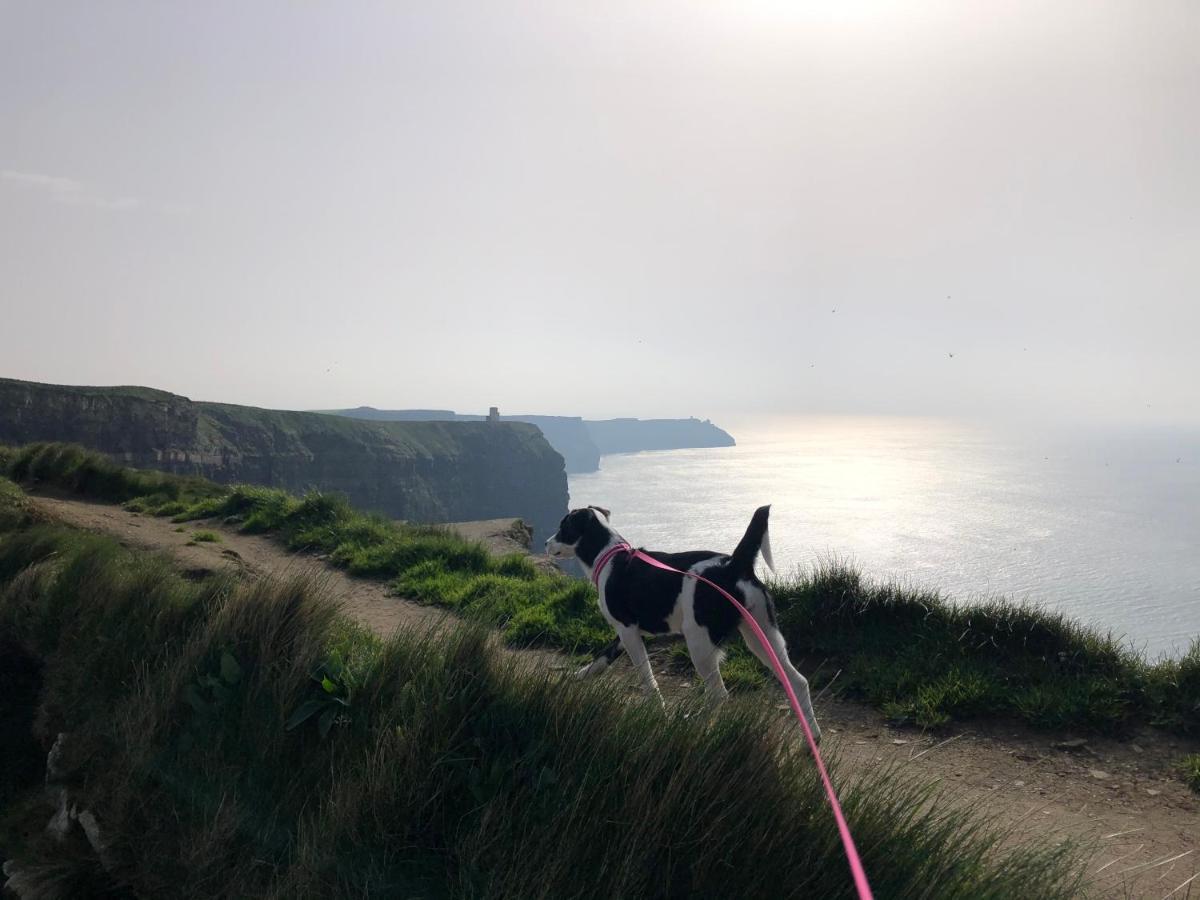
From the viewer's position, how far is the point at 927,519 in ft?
228

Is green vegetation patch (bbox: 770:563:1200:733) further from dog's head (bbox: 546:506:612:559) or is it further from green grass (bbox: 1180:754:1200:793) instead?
dog's head (bbox: 546:506:612:559)

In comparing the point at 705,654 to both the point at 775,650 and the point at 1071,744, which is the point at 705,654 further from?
the point at 1071,744

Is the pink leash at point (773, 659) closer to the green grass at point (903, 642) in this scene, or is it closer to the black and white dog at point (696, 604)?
the black and white dog at point (696, 604)

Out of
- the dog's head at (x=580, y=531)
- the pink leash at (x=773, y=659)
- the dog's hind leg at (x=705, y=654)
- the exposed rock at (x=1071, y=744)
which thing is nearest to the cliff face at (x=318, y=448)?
the dog's head at (x=580, y=531)

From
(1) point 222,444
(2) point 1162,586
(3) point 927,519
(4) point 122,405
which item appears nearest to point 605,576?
(4) point 122,405

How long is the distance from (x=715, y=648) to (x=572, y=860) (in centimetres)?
243

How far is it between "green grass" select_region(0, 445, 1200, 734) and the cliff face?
6.70 metres

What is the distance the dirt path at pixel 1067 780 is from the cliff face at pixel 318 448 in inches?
447

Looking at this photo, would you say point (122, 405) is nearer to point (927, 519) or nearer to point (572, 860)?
point (572, 860)

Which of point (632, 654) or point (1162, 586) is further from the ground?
point (632, 654)

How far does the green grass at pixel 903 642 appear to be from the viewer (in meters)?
4.94

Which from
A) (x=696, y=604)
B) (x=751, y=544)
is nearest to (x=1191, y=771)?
(x=751, y=544)

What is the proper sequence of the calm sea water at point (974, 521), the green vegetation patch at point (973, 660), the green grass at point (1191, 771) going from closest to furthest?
the green grass at point (1191, 771)
the green vegetation patch at point (973, 660)
the calm sea water at point (974, 521)

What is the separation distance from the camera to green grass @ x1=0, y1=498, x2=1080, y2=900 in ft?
7.87
